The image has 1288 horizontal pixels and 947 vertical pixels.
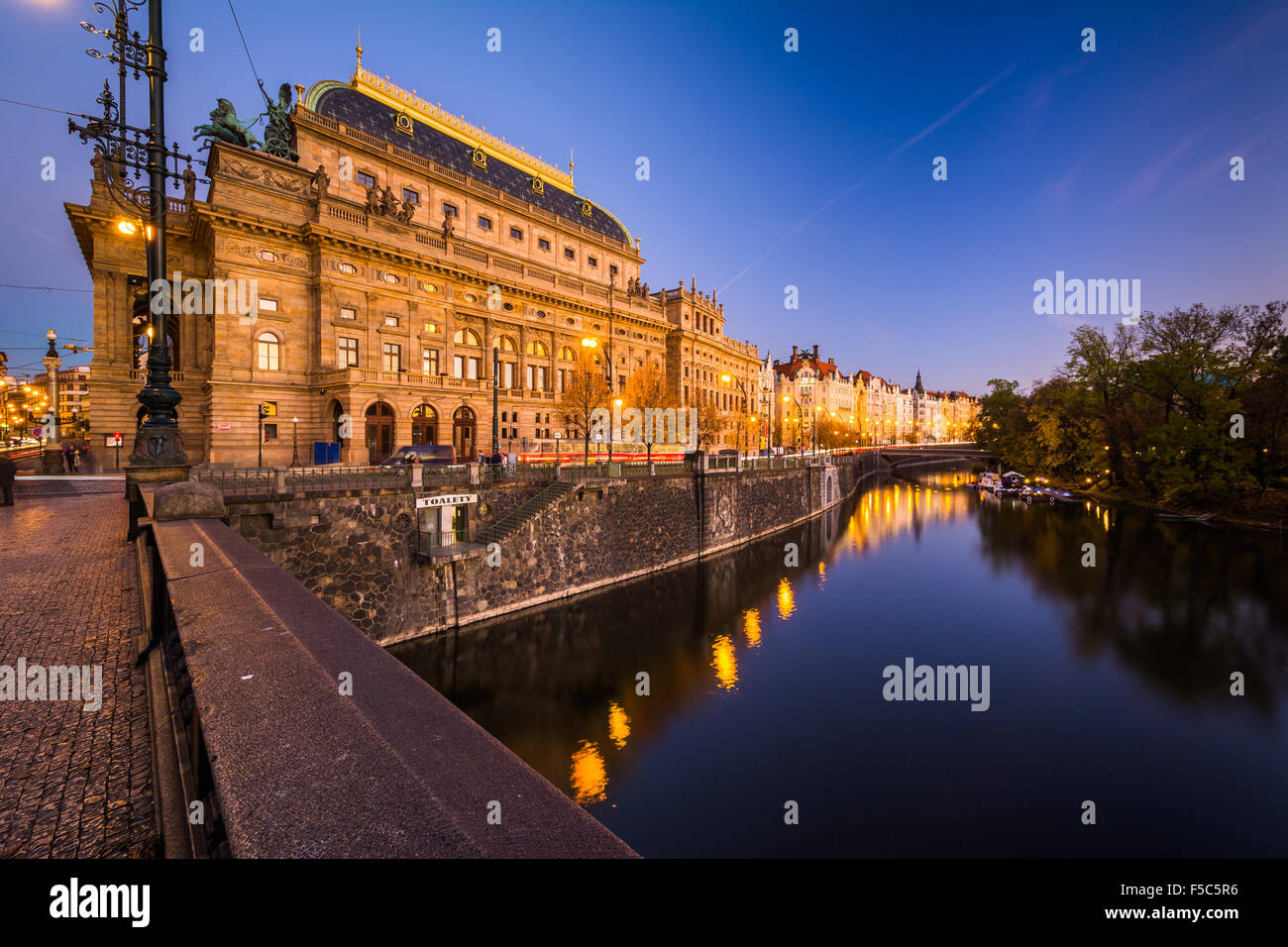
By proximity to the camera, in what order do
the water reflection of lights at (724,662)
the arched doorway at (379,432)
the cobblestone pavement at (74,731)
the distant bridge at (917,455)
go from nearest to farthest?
the cobblestone pavement at (74,731) < the water reflection of lights at (724,662) < the arched doorway at (379,432) < the distant bridge at (917,455)

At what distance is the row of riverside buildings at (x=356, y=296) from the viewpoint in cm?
2903

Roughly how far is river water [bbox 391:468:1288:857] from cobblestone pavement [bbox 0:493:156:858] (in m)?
8.15

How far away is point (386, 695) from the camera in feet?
9.26

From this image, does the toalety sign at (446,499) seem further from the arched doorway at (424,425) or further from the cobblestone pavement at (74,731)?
the arched doorway at (424,425)

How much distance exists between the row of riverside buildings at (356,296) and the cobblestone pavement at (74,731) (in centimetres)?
1976

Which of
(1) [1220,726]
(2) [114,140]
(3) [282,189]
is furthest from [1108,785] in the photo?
(3) [282,189]

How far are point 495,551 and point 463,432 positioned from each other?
823 inches

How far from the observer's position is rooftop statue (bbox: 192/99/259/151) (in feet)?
95.7

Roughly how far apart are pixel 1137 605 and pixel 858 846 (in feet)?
67.8

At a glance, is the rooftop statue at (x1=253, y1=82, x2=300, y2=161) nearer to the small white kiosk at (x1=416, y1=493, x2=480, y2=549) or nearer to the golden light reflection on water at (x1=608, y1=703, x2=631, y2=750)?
the small white kiosk at (x1=416, y1=493, x2=480, y2=549)

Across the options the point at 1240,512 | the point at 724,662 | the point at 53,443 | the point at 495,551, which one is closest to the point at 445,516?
the point at 495,551

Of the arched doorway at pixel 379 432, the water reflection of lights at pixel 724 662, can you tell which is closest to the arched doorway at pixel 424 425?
the arched doorway at pixel 379 432

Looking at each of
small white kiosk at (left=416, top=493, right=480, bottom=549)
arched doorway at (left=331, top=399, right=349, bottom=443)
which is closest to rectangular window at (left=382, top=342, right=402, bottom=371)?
arched doorway at (left=331, top=399, right=349, bottom=443)
